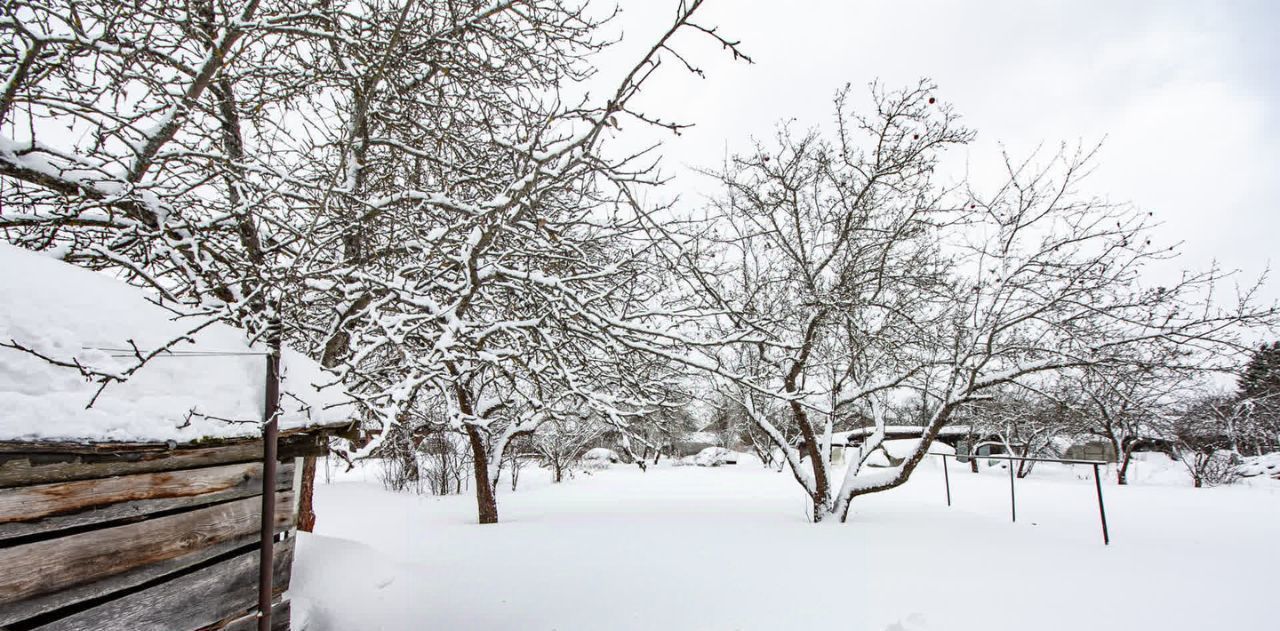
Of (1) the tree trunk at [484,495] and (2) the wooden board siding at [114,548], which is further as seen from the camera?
(1) the tree trunk at [484,495]

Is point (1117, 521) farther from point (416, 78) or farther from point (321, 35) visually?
point (321, 35)

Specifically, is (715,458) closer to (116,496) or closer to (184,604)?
(184,604)

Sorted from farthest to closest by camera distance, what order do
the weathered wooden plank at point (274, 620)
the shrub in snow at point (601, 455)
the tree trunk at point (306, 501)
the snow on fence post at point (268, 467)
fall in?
the shrub in snow at point (601, 455)
the tree trunk at point (306, 501)
the weathered wooden plank at point (274, 620)
the snow on fence post at point (268, 467)

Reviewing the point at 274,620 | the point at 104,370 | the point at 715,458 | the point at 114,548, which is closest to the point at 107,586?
the point at 114,548

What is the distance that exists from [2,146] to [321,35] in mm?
1784

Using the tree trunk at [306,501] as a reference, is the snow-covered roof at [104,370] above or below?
above

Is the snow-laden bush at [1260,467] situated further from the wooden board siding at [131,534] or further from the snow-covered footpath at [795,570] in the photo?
the wooden board siding at [131,534]

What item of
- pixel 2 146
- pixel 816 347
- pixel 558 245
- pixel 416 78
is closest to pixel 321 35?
pixel 416 78

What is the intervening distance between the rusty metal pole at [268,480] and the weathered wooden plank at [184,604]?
7 cm

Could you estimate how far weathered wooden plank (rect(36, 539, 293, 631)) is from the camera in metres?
1.91

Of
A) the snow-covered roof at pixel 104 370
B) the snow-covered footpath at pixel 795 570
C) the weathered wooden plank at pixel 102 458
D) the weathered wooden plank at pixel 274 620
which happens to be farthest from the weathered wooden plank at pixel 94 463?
the snow-covered footpath at pixel 795 570

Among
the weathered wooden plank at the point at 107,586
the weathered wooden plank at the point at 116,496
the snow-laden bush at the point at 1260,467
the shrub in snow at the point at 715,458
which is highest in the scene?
the weathered wooden plank at the point at 116,496

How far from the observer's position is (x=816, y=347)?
29.7 ft

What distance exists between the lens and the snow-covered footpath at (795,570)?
13.6ft
